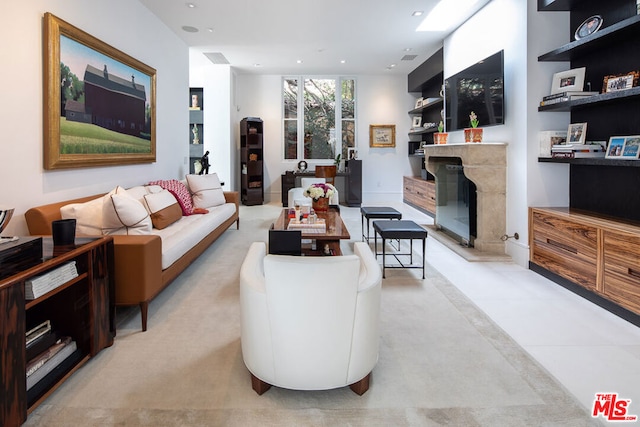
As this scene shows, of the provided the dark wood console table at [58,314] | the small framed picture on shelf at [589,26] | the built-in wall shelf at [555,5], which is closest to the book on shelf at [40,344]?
the dark wood console table at [58,314]

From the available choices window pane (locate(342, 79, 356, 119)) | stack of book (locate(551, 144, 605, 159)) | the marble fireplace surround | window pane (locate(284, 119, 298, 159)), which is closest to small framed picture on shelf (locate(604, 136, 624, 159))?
stack of book (locate(551, 144, 605, 159))

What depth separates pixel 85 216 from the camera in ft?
9.51

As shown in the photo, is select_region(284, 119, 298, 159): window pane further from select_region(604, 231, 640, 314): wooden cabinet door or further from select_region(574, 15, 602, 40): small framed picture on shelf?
select_region(604, 231, 640, 314): wooden cabinet door

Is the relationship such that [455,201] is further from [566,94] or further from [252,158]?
[252,158]

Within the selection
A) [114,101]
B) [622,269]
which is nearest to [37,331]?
[114,101]

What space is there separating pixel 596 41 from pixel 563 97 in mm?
494

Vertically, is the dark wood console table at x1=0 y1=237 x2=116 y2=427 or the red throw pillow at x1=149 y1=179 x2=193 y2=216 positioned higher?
the red throw pillow at x1=149 y1=179 x2=193 y2=216

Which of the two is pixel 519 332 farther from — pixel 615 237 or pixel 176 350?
pixel 176 350

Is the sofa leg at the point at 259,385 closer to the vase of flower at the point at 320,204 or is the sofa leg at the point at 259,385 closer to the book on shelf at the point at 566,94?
the vase of flower at the point at 320,204

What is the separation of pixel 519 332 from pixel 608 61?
2.54 metres

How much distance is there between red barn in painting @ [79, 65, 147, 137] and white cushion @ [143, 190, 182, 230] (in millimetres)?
789

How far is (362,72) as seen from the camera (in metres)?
9.16

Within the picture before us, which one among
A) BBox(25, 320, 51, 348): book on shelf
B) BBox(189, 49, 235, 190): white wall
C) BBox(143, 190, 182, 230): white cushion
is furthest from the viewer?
BBox(189, 49, 235, 190): white wall

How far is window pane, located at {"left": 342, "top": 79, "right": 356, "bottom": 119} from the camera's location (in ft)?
31.3
